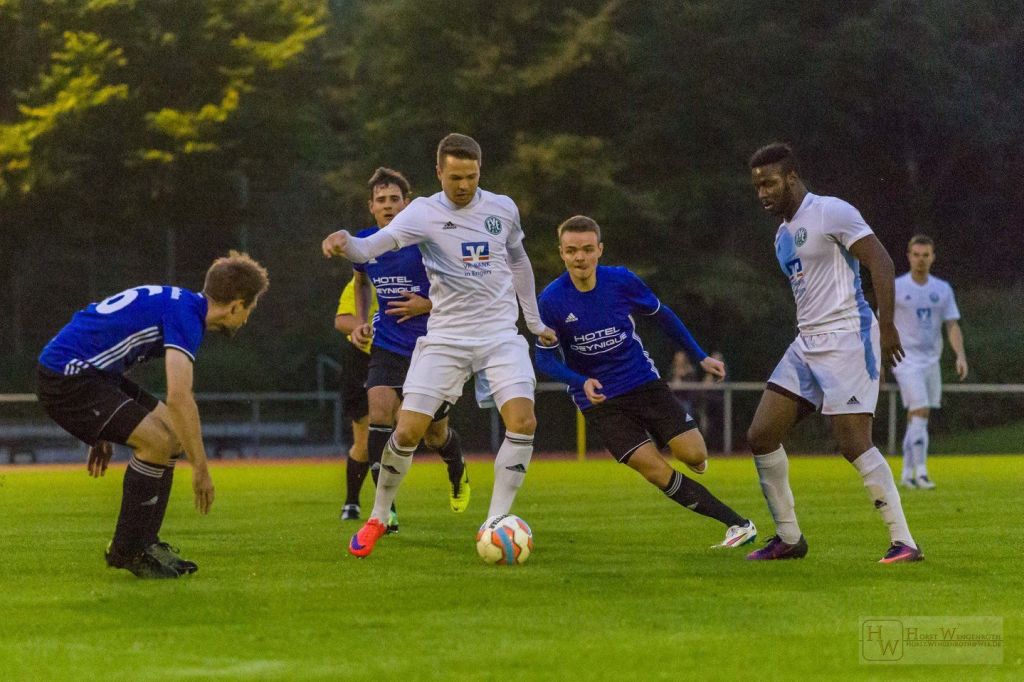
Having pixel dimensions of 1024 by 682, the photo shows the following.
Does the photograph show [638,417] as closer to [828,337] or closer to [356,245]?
[828,337]

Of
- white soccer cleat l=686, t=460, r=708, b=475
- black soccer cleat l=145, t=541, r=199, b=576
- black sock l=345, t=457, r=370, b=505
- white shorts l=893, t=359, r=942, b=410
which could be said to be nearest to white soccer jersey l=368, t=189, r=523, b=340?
white soccer cleat l=686, t=460, r=708, b=475

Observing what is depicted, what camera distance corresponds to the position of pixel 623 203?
3098 centimetres

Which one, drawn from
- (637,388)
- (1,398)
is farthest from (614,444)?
(1,398)

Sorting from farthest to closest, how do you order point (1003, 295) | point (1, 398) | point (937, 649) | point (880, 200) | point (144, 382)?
point (880, 200) → point (1003, 295) → point (144, 382) → point (1, 398) → point (937, 649)

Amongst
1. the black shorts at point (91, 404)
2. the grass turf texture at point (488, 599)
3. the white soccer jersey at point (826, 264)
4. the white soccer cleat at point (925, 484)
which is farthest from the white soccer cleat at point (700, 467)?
the white soccer cleat at point (925, 484)

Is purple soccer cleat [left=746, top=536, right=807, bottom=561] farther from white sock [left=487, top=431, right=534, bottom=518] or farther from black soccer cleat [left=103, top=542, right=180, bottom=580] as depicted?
black soccer cleat [left=103, top=542, right=180, bottom=580]

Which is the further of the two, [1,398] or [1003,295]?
[1003,295]

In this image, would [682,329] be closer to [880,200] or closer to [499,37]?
[499,37]

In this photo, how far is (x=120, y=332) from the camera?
7.64 meters

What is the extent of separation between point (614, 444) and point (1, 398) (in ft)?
63.7

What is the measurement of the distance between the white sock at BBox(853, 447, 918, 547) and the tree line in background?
2214 centimetres

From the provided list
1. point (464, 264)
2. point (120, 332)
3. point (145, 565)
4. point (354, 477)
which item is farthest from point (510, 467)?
point (354, 477)

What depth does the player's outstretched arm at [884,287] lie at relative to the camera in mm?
8023

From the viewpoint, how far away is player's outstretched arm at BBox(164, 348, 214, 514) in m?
7.18
